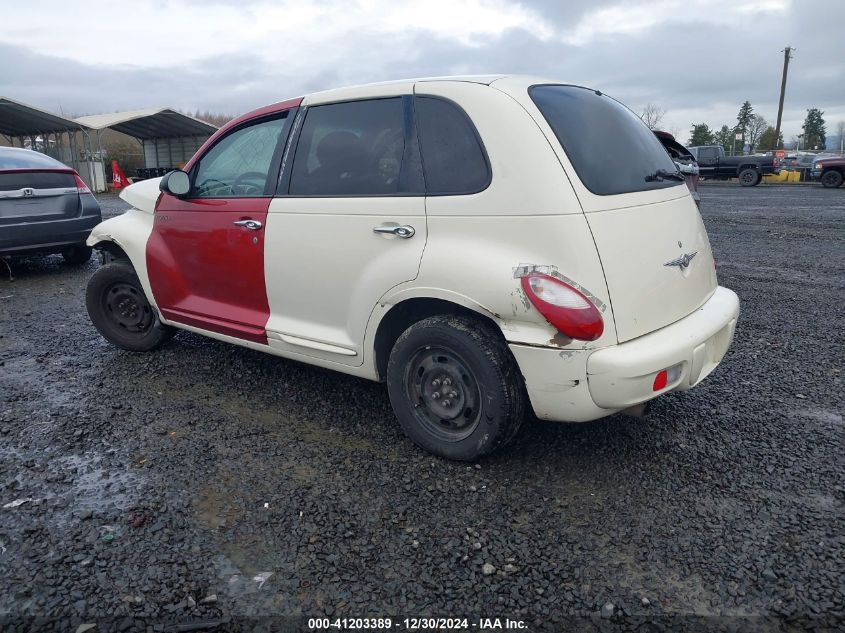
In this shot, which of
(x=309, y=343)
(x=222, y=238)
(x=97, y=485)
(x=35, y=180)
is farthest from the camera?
(x=35, y=180)

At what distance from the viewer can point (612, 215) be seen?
113 inches

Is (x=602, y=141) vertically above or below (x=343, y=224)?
above

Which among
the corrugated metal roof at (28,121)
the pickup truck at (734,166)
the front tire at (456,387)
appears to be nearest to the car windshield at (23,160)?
the front tire at (456,387)

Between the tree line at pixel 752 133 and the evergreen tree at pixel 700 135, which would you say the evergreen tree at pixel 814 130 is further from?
the evergreen tree at pixel 700 135

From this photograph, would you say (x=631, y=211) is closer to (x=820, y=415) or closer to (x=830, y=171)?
(x=820, y=415)

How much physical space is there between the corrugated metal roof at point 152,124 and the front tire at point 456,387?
2604 centimetres

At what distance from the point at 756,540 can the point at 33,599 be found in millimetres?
2711

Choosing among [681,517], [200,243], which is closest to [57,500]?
[200,243]

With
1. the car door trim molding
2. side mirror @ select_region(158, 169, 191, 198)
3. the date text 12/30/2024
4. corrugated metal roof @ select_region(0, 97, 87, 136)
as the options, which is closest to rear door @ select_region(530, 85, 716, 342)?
the date text 12/30/2024

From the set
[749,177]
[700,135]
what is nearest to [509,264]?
[749,177]

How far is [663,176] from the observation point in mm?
3455

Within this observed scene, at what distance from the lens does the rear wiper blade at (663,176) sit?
3.32 meters

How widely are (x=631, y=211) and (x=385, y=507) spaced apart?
1743 mm

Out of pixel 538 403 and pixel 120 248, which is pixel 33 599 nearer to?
pixel 538 403
